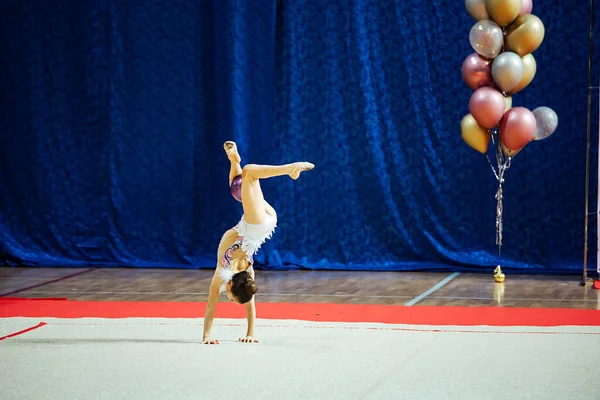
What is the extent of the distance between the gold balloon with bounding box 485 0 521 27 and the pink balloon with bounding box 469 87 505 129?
47 centimetres

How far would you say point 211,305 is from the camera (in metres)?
4.18

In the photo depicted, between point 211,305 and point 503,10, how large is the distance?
3.09 m

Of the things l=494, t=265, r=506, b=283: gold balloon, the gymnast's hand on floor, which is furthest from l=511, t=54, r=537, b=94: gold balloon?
the gymnast's hand on floor

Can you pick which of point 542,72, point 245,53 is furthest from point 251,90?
point 542,72

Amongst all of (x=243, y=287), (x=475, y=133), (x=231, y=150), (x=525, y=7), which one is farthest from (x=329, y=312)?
(x=525, y=7)

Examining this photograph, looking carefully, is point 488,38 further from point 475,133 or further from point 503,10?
point 475,133

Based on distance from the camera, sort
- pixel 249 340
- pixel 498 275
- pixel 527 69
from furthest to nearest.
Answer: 1. pixel 498 275
2. pixel 527 69
3. pixel 249 340

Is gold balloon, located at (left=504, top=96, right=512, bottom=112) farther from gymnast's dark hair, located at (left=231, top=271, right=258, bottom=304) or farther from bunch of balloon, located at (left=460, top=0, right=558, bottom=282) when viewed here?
gymnast's dark hair, located at (left=231, top=271, right=258, bottom=304)

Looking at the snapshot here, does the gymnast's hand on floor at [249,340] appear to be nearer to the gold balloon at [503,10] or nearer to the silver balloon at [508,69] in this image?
the silver balloon at [508,69]

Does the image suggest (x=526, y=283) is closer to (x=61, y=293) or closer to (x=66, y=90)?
(x=61, y=293)

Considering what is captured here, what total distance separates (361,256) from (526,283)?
1.51 m

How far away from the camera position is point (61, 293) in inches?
248

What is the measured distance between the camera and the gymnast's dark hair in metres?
3.93

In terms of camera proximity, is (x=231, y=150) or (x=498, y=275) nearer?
(x=231, y=150)
